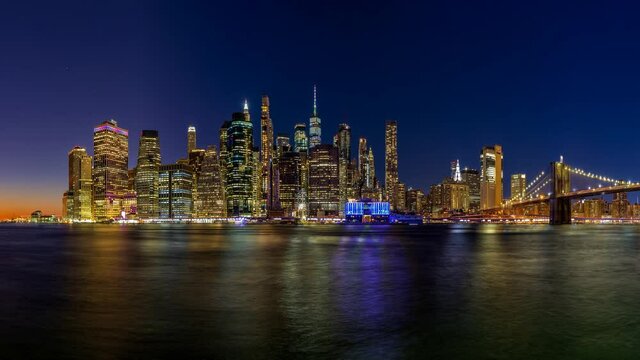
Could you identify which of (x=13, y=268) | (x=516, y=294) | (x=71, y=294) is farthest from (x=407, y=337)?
(x=13, y=268)

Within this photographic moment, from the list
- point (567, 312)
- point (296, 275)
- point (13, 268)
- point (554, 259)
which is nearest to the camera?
point (567, 312)

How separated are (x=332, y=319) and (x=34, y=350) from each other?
7438mm

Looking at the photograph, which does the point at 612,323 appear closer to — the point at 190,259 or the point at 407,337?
the point at 407,337

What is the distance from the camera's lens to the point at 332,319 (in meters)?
16.6

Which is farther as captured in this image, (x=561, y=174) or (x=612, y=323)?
(x=561, y=174)

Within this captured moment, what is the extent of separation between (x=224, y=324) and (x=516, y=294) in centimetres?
1169

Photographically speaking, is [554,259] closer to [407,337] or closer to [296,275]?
[296,275]

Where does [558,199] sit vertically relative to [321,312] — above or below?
above

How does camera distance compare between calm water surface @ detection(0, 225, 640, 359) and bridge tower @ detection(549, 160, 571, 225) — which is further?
bridge tower @ detection(549, 160, 571, 225)

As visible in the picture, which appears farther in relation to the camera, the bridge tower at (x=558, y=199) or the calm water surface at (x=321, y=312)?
the bridge tower at (x=558, y=199)

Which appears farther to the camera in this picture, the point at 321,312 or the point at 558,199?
the point at 558,199

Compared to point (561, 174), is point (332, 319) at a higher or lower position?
lower

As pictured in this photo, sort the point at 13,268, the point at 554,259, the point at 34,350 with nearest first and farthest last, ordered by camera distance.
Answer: the point at 34,350 < the point at 13,268 < the point at 554,259

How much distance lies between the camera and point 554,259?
40.6 m
